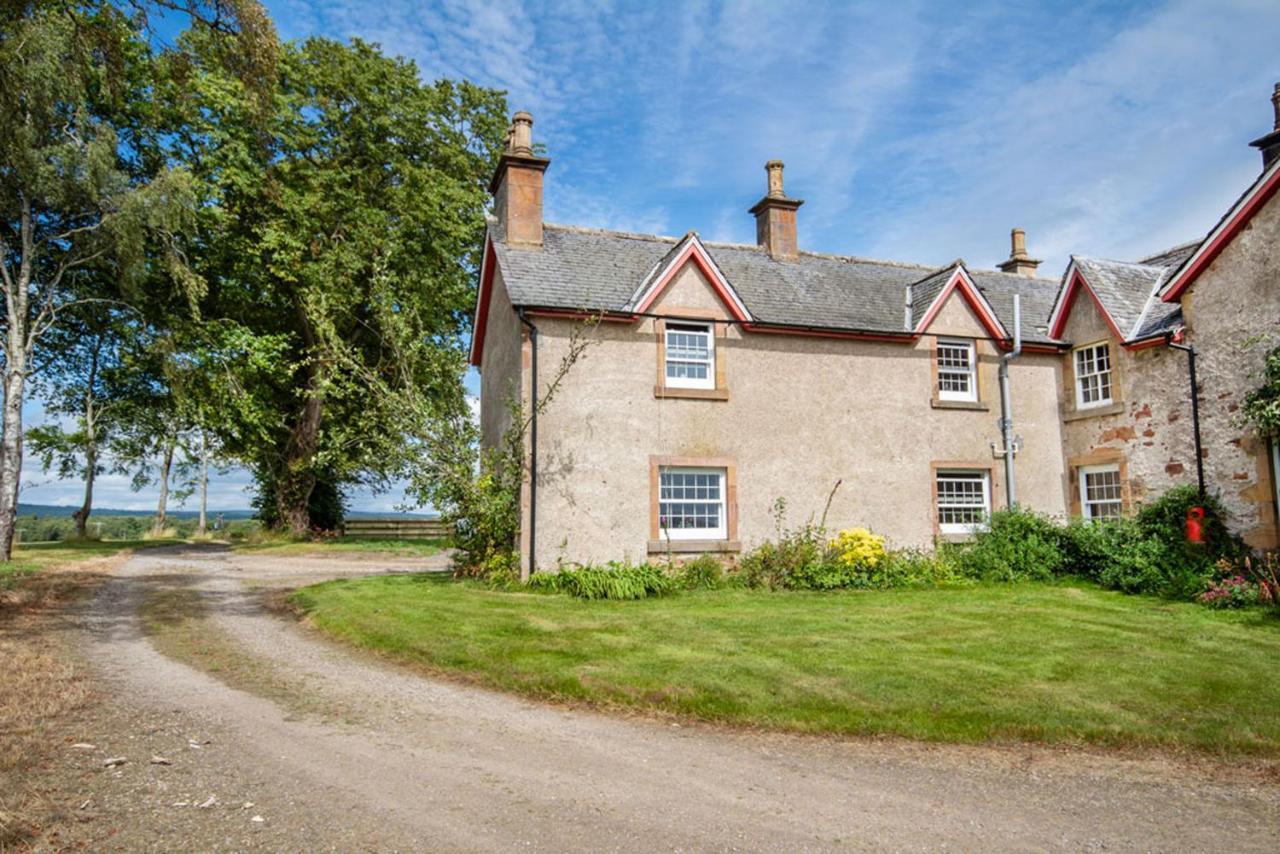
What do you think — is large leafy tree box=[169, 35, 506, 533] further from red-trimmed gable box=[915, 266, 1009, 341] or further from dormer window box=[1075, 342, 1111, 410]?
dormer window box=[1075, 342, 1111, 410]

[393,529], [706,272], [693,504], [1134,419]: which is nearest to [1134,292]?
[1134,419]

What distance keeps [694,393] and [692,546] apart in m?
3.29

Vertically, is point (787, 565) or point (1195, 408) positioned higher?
point (1195, 408)

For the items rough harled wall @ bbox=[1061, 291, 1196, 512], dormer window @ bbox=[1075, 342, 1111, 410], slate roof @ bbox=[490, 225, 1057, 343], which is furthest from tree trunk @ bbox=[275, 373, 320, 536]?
dormer window @ bbox=[1075, 342, 1111, 410]

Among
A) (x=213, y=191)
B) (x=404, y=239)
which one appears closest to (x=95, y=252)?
(x=213, y=191)

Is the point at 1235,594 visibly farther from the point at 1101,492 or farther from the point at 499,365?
the point at 499,365

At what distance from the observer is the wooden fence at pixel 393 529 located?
38.8m

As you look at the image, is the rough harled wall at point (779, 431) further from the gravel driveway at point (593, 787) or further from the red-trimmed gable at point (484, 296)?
the gravel driveway at point (593, 787)

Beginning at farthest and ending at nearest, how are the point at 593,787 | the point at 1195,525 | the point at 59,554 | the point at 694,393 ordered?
1. the point at 59,554
2. the point at 694,393
3. the point at 1195,525
4. the point at 593,787

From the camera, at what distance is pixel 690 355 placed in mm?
18344

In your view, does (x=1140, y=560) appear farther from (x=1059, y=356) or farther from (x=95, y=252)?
(x=95, y=252)

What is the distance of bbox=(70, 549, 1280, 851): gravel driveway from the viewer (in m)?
5.29

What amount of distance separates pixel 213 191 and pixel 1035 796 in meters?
27.3

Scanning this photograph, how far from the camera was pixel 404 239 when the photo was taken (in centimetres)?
2917
